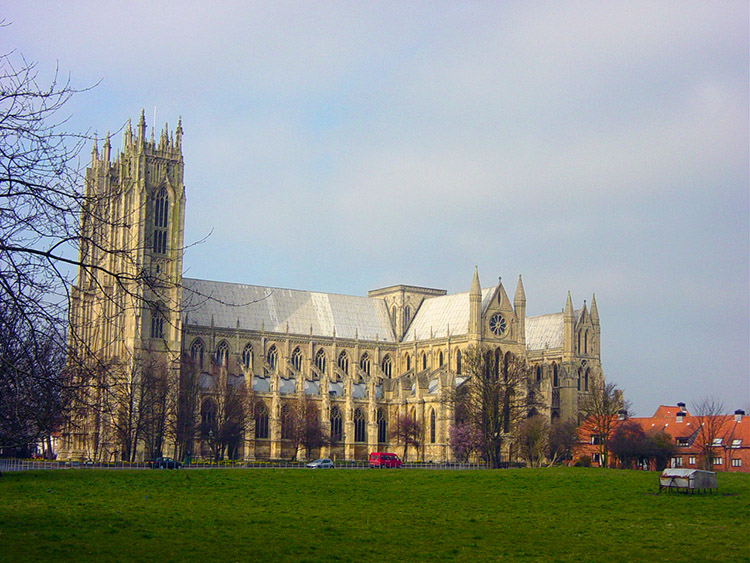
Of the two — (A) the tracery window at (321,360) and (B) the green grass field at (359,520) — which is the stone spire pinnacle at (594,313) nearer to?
(A) the tracery window at (321,360)

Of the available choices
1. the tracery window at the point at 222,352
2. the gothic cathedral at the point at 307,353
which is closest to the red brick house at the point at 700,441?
the gothic cathedral at the point at 307,353

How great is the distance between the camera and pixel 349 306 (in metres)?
124

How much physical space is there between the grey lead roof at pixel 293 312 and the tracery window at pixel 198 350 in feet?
6.95

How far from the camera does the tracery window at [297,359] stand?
11369 centimetres

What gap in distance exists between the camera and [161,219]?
105m

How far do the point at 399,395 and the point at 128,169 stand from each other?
39281 mm

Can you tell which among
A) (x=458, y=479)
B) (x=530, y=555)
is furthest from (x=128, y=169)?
(x=530, y=555)

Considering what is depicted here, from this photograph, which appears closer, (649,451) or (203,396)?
(649,451)

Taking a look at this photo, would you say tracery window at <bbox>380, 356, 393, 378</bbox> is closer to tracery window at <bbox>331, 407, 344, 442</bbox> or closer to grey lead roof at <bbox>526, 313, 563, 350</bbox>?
tracery window at <bbox>331, 407, 344, 442</bbox>

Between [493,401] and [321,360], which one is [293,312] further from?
[493,401]

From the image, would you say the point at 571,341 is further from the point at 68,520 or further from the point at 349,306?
the point at 68,520

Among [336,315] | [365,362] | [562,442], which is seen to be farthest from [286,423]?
[562,442]

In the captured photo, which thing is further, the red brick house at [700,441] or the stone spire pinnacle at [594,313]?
the stone spire pinnacle at [594,313]

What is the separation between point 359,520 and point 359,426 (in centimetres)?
7962
